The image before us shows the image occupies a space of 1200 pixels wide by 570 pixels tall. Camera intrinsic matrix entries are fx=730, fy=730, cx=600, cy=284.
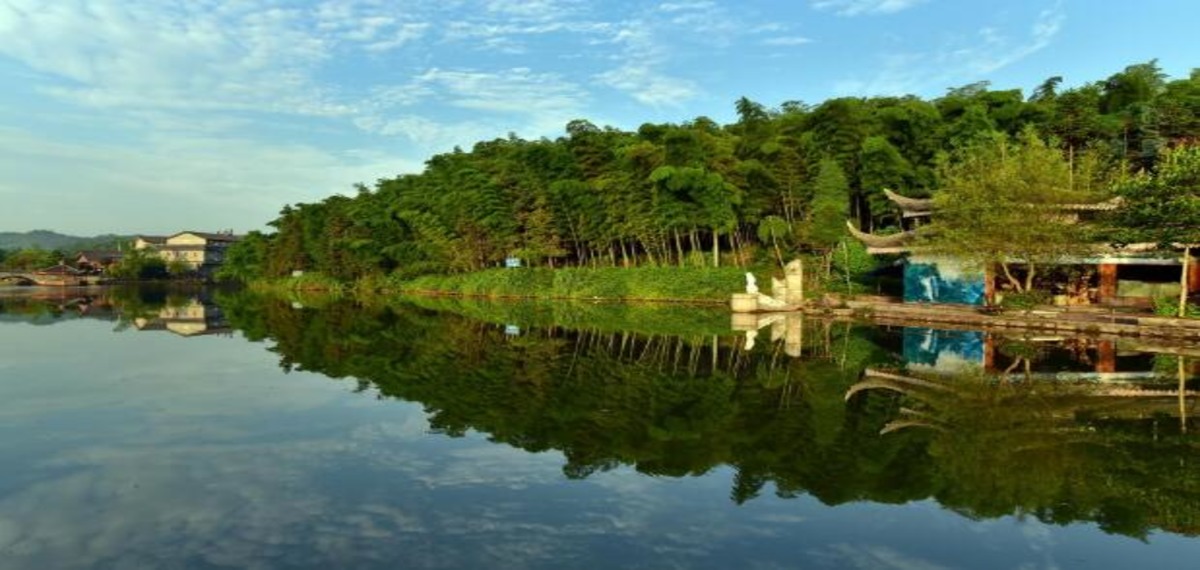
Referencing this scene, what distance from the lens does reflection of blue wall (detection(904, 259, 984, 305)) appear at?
30625 mm

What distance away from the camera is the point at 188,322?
32.1 meters

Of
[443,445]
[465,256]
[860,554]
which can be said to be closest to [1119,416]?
[860,554]

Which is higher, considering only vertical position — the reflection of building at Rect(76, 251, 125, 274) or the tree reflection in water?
the reflection of building at Rect(76, 251, 125, 274)

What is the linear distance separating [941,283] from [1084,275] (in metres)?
5.59

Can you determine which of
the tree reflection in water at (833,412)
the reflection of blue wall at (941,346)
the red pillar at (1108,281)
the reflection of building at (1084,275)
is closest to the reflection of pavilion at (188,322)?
the tree reflection in water at (833,412)

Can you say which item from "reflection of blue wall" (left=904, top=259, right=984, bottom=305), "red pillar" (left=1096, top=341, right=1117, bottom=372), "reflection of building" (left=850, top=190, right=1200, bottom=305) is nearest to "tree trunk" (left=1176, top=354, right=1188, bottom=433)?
"red pillar" (left=1096, top=341, right=1117, bottom=372)

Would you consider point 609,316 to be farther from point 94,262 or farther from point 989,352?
point 94,262

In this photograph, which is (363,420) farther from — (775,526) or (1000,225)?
(1000,225)

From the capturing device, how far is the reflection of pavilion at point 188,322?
1101 inches

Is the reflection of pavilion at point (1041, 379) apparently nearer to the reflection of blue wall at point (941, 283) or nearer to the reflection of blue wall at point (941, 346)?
the reflection of blue wall at point (941, 346)

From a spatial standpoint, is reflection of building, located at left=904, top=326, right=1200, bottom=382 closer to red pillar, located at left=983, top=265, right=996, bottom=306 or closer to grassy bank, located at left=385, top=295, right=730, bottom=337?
red pillar, located at left=983, top=265, right=996, bottom=306

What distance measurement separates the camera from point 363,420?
11719 mm

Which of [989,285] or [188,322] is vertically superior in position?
[989,285]

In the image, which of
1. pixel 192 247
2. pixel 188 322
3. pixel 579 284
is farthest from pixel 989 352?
pixel 192 247
